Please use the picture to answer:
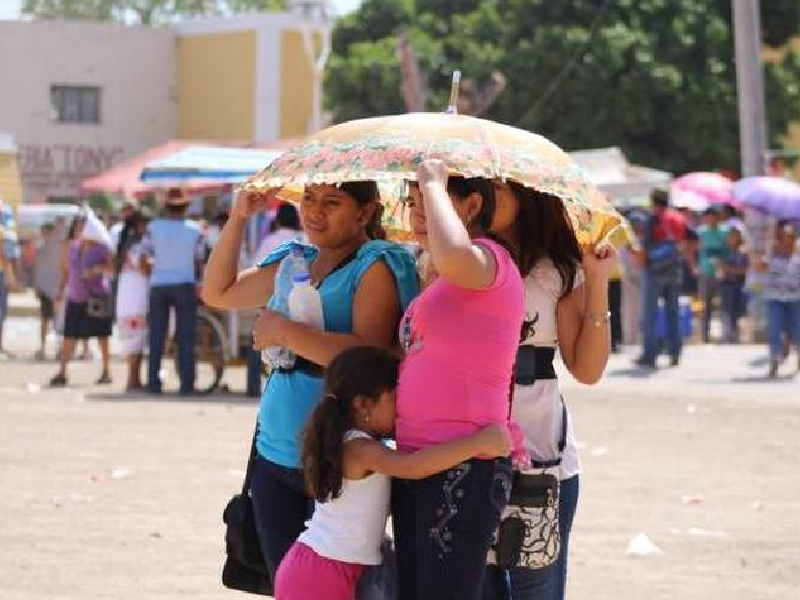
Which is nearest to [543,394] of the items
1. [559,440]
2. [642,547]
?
[559,440]

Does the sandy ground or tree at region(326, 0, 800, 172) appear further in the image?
tree at region(326, 0, 800, 172)

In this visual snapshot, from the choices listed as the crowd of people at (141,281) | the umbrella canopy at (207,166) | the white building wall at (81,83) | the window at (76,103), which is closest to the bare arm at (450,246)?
the crowd of people at (141,281)

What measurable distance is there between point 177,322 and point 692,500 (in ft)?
22.4

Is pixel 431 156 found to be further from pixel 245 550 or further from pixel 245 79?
pixel 245 79

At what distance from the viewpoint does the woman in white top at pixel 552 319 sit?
5.34m

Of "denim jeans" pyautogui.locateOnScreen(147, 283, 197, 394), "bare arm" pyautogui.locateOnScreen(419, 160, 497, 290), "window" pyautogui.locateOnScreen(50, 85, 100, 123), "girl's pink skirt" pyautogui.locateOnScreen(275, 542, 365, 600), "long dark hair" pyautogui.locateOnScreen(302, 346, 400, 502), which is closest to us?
"bare arm" pyautogui.locateOnScreen(419, 160, 497, 290)

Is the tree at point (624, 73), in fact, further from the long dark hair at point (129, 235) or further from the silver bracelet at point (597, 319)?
the silver bracelet at point (597, 319)

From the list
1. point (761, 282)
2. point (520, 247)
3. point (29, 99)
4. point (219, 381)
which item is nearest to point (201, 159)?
point (219, 381)

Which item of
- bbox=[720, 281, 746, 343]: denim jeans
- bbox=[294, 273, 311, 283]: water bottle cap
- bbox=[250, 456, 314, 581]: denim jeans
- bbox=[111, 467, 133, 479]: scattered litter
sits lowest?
bbox=[720, 281, 746, 343]: denim jeans

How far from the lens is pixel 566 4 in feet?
144

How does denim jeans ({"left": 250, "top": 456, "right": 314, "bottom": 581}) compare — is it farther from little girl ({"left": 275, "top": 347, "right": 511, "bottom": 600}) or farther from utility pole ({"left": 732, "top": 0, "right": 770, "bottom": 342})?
utility pole ({"left": 732, "top": 0, "right": 770, "bottom": 342})

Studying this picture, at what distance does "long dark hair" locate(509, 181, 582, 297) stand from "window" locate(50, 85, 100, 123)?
5171 centimetres

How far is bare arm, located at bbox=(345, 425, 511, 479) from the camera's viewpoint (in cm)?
487

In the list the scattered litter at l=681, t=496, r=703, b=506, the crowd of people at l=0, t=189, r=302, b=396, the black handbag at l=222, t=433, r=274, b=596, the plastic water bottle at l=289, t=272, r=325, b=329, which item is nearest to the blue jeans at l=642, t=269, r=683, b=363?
the crowd of people at l=0, t=189, r=302, b=396
